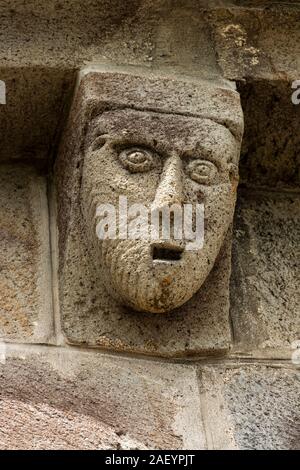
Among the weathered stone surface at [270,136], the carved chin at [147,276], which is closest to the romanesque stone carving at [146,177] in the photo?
the carved chin at [147,276]

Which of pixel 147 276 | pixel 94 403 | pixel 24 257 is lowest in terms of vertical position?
pixel 94 403

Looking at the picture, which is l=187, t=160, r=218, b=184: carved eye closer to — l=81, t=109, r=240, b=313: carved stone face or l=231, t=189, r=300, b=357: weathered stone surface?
l=81, t=109, r=240, b=313: carved stone face

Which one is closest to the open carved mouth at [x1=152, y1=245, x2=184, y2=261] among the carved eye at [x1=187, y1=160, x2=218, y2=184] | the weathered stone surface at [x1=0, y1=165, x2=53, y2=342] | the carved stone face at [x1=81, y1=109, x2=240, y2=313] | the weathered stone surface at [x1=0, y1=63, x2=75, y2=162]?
the carved stone face at [x1=81, y1=109, x2=240, y2=313]

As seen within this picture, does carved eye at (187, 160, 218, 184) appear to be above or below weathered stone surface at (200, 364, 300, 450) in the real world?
above

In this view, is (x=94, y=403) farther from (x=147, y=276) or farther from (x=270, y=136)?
(x=270, y=136)

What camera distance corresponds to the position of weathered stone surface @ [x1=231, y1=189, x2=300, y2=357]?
2730 millimetres

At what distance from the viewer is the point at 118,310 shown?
8.64 feet

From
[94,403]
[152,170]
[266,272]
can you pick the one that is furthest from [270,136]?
[94,403]

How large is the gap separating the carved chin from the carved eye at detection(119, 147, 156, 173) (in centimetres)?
16

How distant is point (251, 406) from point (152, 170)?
497 millimetres

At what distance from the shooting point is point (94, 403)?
2.50m

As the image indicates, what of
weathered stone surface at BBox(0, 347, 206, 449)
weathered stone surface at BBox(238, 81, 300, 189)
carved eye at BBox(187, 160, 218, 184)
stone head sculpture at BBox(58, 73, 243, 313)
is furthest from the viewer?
weathered stone surface at BBox(238, 81, 300, 189)
